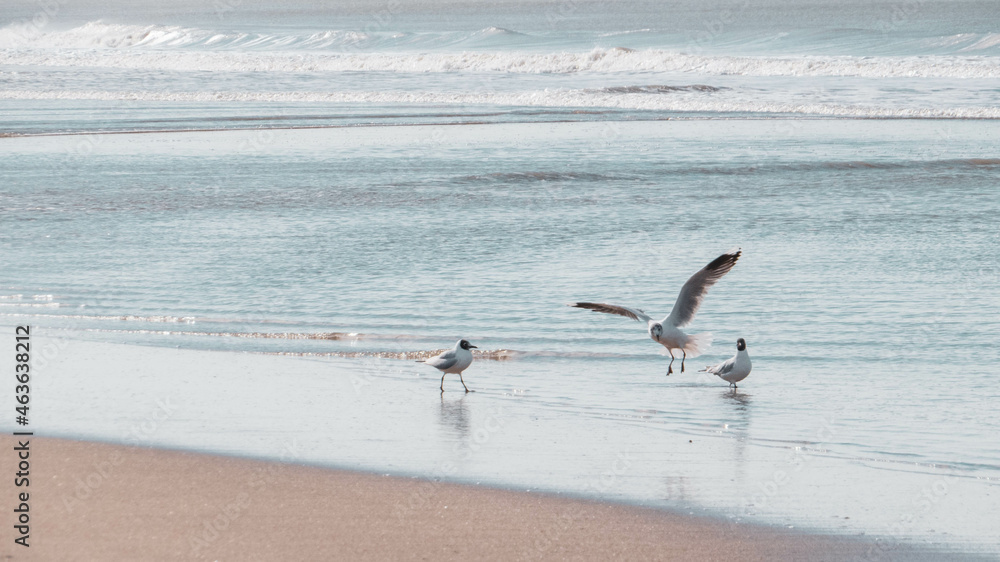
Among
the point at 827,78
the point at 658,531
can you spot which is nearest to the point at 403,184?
the point at 658,531

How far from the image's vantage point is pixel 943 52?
148 feet

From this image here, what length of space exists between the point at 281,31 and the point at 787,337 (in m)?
83.7

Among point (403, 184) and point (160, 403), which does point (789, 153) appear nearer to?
point (403, 184)

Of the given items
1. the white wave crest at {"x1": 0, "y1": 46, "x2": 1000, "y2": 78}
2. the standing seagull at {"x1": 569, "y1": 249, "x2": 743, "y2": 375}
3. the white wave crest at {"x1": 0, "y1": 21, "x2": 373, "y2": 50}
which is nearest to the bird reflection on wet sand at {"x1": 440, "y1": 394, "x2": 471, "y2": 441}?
the standing seagull at {"x1": 569, "y1": 249, "x2": 743, "y2": 375}

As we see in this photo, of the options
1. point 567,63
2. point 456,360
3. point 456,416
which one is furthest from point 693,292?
point 567,63

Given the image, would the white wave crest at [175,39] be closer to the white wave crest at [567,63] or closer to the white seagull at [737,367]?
the white wave crest at [567,63]

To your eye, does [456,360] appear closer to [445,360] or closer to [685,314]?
[445,360]

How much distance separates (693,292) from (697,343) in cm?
34

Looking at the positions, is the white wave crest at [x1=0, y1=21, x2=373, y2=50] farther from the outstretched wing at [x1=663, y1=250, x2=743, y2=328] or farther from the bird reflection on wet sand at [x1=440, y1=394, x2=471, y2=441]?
the bird reflection on wet sand at [x1=440, y1=394, x2=471, y2=441]

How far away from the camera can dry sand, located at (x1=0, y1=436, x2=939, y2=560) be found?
4273 mm

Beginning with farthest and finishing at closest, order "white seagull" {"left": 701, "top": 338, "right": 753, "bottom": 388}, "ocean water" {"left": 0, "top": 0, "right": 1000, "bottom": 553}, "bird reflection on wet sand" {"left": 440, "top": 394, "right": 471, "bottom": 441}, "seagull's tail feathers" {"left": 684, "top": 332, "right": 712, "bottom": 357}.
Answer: "seagull's tail feathers" {"left": 684, "top": 332, "right": 712, "bottom": 357} → "white seagull" {"left": 701, "top": 338, "right": 753, "bottom": 388} → "bird reflection on wet sand" {"left": 440, "top": 394, "right": 471, "bottom": 441} → "ocean water" {"left": 0, "top": 0, "right": 1000, "bottom": 553}

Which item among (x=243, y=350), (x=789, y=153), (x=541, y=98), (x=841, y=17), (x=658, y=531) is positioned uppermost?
(x=841, y=17)

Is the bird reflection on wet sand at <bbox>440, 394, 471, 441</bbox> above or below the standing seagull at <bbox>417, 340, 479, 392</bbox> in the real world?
below

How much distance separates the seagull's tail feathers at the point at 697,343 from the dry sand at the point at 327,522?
262 cm
